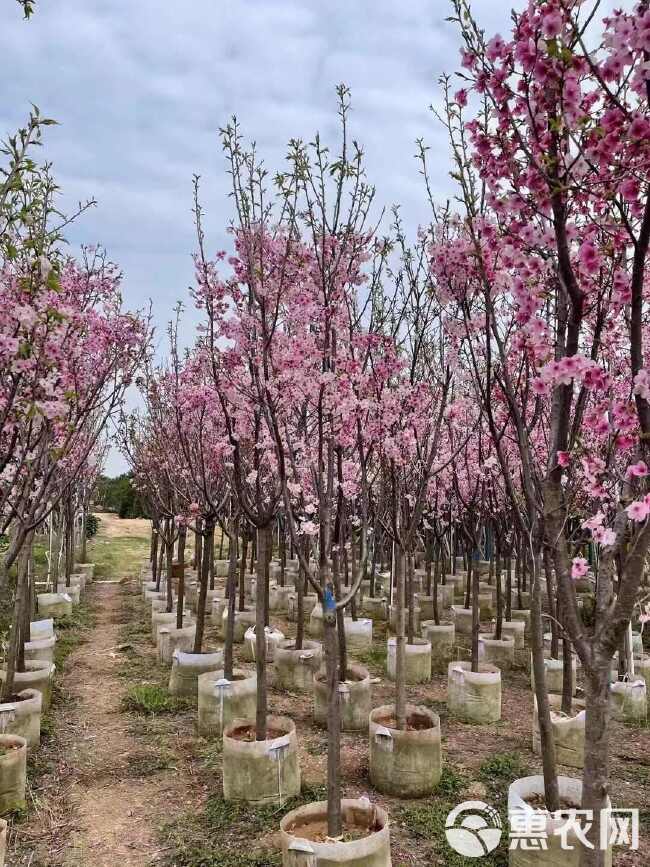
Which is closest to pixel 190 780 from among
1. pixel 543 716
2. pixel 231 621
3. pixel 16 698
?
pixel 231 621

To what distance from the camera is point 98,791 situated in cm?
534

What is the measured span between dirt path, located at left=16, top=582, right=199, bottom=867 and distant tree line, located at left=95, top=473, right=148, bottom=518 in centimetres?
2523

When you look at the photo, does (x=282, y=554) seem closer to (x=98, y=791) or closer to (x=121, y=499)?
(x=98, y=791)

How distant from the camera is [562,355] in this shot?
2.83 meters

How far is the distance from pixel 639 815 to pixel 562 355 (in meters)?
4.08

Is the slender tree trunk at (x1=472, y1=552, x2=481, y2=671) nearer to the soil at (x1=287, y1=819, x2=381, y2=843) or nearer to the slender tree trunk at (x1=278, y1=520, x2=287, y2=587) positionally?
the soil at (x1=287, y1=819, x2=381, y2=843)

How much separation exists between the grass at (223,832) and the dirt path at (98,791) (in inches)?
7.2

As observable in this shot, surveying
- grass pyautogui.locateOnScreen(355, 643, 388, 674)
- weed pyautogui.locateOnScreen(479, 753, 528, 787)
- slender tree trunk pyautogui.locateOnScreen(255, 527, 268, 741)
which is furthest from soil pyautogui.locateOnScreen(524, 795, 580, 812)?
grass pyautogui.locateOnScreen(355, 643, 388, 674)

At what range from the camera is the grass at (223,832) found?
4160 mm

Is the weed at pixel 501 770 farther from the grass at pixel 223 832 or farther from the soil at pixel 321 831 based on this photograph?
the soil at pixel 321 831

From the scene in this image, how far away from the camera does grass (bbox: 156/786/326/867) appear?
13.6 feet

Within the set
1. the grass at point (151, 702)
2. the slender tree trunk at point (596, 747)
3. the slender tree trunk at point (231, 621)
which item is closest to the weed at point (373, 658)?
the grass at point (151, 702)

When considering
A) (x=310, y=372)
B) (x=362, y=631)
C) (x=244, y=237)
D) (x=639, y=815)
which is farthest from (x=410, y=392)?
(x=362, y=631)

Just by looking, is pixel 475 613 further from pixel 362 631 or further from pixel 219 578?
pixel 219 578
